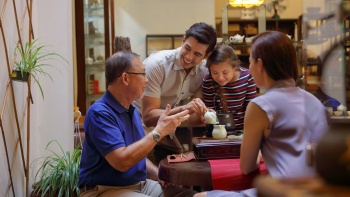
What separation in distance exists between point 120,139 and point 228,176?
575 mm

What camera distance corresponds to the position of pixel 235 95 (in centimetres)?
289

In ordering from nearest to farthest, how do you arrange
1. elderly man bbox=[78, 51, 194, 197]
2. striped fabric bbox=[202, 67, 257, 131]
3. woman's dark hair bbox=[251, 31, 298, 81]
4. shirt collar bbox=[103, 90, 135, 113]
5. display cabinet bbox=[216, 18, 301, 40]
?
woman's dark hair bbox=[251, 31, 298, 81], elderly man bbox=[78, 51, 194, 197], shirt collar bbox=[103, 90, 135, 113], striped fabric bbox=[202, 67, 257, 131], display cabinet bbox=[216, 18, 301, 40]

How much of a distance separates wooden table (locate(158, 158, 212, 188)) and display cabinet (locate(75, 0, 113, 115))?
4006 millimetres

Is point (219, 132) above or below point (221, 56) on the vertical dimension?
below

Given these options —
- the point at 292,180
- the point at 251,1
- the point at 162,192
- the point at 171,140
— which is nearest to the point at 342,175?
the point at 292,180

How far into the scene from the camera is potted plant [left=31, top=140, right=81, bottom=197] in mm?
3320

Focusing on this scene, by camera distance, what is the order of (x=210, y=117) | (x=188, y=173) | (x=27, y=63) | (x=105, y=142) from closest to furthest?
1. (x=188, y=173)
2. (x=105, y=142)
3. (x=210, y=117)
4. (x=27, y=63)

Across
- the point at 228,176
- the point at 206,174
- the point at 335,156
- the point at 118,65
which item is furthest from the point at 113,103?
the point at 335,156

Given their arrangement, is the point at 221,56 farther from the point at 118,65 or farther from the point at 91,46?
the point at 91,46

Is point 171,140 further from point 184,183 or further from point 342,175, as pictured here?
point 342,175

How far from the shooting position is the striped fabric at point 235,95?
2.88m

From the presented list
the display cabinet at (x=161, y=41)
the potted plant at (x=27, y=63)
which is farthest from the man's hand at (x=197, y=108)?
the display cabinet at (x=161, y=41)

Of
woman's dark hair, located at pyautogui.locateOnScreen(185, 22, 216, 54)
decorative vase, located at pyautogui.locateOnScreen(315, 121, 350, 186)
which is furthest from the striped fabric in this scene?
decorative vase, located at pyautogui.locateOnScreen(315, 121, 350, 186)

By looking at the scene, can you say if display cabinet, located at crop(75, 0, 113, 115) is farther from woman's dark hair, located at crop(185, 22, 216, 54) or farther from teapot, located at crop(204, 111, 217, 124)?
teapot, located at crop(204, 111, 217, 124)
